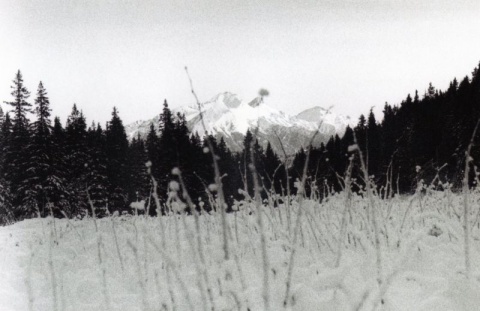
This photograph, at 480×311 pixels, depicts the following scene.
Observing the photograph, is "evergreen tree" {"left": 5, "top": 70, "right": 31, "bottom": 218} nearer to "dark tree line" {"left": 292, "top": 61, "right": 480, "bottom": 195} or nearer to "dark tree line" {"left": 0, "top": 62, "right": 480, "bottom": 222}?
"dark tree line" {"left": 0, "top": 62, "right": 480, "bottom": 222}

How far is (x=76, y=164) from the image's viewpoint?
29.4 m

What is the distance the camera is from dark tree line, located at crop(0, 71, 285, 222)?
23.8 metres

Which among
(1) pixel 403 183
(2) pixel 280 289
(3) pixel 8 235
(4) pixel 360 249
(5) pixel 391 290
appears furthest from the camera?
(1) pixel 403 183

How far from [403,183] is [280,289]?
3104cm

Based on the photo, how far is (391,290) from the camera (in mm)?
2088

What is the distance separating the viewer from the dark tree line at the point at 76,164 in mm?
23812

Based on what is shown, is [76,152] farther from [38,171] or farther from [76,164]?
[38,171]

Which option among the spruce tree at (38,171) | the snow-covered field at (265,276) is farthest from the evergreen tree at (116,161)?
the snow-covered field at (265,276)

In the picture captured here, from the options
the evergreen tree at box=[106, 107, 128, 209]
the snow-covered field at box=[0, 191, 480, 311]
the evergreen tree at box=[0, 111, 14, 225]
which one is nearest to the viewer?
the snow-covered field at box=[0, 191, 480, 311]

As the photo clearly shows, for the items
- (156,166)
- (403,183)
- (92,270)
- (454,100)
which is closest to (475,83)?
(454,100)

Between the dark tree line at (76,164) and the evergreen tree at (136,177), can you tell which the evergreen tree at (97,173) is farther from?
the evergreen tree at (136,177)

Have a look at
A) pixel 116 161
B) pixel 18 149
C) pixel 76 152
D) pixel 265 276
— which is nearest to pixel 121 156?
pixel 116 161

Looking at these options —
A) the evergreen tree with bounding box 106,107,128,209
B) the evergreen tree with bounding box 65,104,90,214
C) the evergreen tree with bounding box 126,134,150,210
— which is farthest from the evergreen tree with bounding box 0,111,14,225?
the evergreen tree with bounding box 126,134,150,210

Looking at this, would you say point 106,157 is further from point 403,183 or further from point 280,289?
point 280,289
